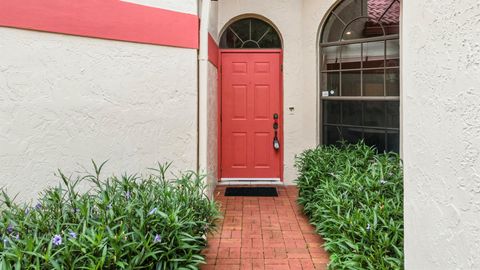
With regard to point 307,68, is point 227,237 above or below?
below

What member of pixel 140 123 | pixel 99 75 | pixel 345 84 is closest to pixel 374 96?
pixel 345 84

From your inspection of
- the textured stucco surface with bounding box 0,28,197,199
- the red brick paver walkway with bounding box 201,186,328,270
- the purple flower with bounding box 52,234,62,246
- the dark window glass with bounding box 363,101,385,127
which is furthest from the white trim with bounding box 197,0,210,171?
the dark window glass with bounding box 363,101,385,127

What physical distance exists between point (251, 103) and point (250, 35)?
1204 millimetres

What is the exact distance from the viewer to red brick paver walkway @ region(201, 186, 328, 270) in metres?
3.04

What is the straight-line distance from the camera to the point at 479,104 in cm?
122

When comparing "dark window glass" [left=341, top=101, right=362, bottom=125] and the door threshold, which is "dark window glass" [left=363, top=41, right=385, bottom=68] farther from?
the door threshold

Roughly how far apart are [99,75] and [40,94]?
0.54 meters

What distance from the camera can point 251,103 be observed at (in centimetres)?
609

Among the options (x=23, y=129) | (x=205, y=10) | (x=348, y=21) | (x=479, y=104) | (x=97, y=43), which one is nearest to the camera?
(x=479, y=104)

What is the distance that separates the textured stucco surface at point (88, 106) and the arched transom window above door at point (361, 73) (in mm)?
2450

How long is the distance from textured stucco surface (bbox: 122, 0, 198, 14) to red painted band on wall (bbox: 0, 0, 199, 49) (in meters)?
0.04

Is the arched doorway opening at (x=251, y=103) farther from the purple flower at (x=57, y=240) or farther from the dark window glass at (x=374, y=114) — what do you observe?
the purple flower at (x=57, y=240)

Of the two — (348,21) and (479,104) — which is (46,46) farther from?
(348,21)

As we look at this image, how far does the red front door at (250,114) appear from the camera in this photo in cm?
604
